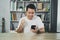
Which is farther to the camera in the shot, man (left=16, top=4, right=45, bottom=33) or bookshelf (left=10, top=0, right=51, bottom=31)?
bookshelf (left=10, top=0, right=51, bottom=31)

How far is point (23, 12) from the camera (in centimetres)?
438

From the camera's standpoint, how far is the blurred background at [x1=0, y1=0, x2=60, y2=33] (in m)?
4.12

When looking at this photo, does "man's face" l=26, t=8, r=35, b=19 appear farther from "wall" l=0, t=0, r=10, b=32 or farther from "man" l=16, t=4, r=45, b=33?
"wall" l=0, t=0, r=10, b=32

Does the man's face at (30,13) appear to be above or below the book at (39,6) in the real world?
below

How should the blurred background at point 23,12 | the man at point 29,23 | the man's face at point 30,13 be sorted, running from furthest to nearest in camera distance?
the blurred background at point 23,12 < the man's face at point 30,13 < the man at point 29,23

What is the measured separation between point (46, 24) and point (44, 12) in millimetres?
359

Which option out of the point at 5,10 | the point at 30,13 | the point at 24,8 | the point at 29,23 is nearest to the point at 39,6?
the point at 24,8

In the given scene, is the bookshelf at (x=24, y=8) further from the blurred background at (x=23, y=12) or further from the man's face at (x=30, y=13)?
the man's face at (x=30, y=13)

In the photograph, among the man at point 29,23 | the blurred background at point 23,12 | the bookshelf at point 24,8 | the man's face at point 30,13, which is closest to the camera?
the man at point 29,23

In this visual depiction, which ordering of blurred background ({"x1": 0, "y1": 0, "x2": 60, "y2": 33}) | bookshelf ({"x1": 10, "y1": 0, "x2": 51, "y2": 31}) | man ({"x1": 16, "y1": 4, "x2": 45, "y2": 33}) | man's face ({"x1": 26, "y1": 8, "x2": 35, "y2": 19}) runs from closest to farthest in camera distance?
1. man ({"x1": 16, "y1": 4, "x2": 45, "y2": 33})
2. man's face ({"x1": 26, "y1": 8, "x2": 35, "y2": 19})
3. blurred background ({"x1": 0, "y1": 0, "x2": 60, "y2": 33})
4. bookshelf ({"x1": 10, "y1": 0, "x2": 51, "y2": 31})

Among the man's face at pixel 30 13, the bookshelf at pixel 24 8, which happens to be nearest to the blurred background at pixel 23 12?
the bookshelf at pixel 24 8

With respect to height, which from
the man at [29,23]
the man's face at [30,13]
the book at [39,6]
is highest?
the book at [39,6]

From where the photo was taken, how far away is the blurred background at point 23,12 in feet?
13.5

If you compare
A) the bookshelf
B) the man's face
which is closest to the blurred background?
the bookshelf
